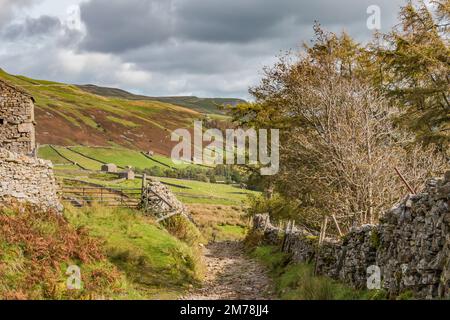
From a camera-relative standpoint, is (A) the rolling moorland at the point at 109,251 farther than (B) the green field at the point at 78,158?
No

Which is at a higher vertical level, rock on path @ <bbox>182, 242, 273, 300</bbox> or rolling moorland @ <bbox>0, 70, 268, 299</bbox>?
rolling moorland @ <bbox>0, 70, 268, 299</bbox>

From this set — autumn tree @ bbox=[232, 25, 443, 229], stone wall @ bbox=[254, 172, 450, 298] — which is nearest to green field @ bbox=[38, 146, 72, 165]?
autumn tree @ bbox=[232, 25, 443, 229]

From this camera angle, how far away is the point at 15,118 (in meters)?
23.1

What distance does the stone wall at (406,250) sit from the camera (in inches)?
331

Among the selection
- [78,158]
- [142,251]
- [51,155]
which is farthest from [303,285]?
[51,155]

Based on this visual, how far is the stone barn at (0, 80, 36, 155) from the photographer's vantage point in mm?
23016

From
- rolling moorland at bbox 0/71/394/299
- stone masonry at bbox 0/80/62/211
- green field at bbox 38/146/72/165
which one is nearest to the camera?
rolling moorland at bbox 0/71/394/299

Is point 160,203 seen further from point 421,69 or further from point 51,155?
point 51,155

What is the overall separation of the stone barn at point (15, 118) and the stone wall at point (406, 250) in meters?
16.0

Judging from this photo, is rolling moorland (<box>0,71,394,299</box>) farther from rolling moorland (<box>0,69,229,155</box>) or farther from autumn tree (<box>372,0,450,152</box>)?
rolling moorland (<box>0,69,229,155</box>)

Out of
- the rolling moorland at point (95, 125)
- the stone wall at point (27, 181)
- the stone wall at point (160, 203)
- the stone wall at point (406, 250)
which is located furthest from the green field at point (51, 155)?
the stone wall at point (406, 250)

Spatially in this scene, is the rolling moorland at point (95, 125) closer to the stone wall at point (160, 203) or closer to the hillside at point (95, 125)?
the hillside at point (95, 125)

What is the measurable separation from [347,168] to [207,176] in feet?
186

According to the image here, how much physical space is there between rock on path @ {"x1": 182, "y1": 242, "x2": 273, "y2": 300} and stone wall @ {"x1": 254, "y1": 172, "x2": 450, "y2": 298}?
2.58m
